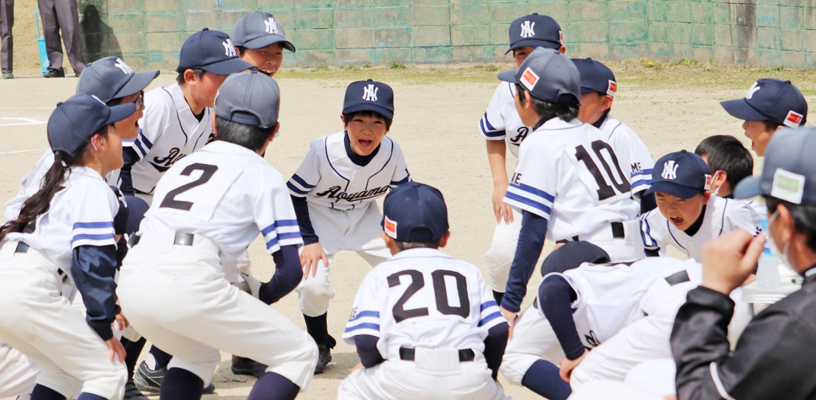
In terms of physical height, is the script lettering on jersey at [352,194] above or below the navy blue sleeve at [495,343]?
above

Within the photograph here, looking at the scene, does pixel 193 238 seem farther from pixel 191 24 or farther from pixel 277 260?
pixel 191 24

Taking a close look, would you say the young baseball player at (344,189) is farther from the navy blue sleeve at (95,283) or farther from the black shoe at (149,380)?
the navy blue sleeve at (95,283)

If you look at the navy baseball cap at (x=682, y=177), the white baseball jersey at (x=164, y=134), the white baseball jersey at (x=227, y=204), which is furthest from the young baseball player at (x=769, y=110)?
the white baseball jersey at (x=164, y=134)

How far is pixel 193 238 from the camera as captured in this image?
305 centimetres

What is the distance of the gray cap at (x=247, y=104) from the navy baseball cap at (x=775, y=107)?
2245 mm

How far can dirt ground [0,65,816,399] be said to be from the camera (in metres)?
A: 5.66

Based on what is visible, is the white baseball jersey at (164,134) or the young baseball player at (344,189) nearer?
the young baseball player at (344,189)

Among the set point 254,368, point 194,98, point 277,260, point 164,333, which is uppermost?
point 194,98

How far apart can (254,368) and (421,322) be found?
1.68 meters

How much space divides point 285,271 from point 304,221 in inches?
50.4

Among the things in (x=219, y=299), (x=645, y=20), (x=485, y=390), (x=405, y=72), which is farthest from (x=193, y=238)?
(x=645, y=20)

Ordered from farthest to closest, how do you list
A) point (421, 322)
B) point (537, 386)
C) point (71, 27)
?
point (71, 27)
point (537, 386)
point (421, 322)

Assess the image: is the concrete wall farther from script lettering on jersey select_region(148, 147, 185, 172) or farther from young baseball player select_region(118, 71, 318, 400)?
young baseball player select_region(118, 71, 318, 400)

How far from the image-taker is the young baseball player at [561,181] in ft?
11.7
